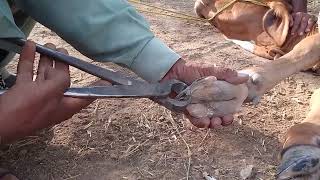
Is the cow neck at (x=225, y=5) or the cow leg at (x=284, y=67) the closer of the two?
the cow leg at (x=284, y=67)

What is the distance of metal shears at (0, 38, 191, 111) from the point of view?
1.86m

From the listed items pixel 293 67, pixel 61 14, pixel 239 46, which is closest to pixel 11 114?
pixel 61 14

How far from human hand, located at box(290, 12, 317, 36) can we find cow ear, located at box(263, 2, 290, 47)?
42 millimetres

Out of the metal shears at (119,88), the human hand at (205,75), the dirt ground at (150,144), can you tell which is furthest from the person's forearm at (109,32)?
the dirt ground at (150,144)

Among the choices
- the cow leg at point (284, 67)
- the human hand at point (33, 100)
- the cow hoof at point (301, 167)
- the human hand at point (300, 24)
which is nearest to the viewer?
the human hand at point (33, 100)

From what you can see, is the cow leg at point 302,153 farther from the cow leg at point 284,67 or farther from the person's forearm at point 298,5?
the person's forearm at point 298,5

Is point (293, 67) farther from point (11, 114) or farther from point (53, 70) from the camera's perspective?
point (11, 114)

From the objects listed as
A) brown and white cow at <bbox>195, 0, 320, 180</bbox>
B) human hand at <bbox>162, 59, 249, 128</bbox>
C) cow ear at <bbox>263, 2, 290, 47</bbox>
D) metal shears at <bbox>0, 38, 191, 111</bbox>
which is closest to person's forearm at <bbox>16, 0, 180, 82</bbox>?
human hand at <bbox>162, 59, 249, 128</bbox>

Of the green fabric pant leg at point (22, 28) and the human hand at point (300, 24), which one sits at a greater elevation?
the green fabric pant leg at point (22, 28)

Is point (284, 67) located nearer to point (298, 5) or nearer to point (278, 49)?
point (278, 49)

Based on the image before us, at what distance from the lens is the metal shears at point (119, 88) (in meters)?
1.86

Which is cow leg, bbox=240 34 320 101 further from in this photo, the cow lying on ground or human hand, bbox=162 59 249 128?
human hand, bbox=162 59 249 128

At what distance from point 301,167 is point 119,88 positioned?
2.17 ft

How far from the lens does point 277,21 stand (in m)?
3.02
